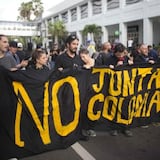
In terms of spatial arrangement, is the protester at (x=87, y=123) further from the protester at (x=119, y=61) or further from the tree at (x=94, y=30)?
the tree at (x=94, y=30)

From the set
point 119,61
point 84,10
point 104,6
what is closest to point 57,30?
point 84,10

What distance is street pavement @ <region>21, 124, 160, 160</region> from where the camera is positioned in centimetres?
477

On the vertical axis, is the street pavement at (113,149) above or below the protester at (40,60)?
below

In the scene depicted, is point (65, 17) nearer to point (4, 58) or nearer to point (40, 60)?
point (40, 60)

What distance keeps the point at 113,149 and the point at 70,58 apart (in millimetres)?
1860

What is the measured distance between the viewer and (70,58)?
236 inches

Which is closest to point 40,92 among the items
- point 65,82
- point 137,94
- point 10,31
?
point 65,82

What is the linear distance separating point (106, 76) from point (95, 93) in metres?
0.34

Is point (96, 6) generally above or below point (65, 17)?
above

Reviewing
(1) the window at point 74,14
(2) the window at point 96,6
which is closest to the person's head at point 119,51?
(2) the window at point 96,6

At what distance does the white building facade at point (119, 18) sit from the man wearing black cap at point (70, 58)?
25.4 metres

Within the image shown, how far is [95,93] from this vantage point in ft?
17.3

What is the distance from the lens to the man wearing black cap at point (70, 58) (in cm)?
590

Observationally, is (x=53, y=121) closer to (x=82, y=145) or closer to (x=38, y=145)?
(x=38, y=145)
